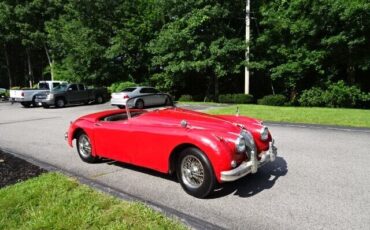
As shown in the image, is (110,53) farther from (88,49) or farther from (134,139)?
(134,139)

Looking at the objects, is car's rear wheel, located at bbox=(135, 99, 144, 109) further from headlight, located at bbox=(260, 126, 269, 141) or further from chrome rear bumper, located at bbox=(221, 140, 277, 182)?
chrome rear bumper, located at bbox=(221, 140, 277, 182)

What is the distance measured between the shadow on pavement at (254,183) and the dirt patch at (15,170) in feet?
11.1

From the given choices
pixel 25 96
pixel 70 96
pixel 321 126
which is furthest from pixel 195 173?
pixel 25 96

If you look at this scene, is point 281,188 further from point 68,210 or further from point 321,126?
point 321,126

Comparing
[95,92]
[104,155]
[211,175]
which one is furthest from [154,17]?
[211,175]

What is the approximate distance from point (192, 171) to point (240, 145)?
33.0 inches

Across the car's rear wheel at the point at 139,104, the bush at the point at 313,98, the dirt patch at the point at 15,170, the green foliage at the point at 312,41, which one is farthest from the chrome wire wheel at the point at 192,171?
the green foliage at the point at 312,41

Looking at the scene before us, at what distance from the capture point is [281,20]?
21781 millimetres

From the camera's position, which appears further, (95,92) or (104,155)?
(95,92)

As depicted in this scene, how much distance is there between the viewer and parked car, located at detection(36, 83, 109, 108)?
71.7ft

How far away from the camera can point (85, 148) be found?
6805 mm

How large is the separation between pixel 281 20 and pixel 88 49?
1652 centimetres

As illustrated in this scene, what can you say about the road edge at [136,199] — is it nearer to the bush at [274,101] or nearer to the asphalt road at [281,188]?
the asphalt road at [281,188]

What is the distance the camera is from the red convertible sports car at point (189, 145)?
4469 mm
